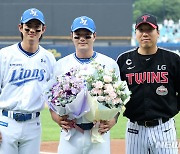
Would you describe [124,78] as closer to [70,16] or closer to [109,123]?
[109,123]

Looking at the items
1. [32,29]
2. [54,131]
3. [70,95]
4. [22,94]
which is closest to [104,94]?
[70,95]

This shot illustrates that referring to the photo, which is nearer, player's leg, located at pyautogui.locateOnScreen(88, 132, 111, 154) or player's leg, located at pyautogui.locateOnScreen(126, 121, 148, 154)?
player's leg, located at pyautogui.locateOnScreen(88, 132, 111, 154)

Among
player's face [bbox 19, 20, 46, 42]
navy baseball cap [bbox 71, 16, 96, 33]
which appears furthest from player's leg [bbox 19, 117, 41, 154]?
navy baseball cap [bbox 71, 16, 96, 33]

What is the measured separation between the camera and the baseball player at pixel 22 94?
4.40 meters

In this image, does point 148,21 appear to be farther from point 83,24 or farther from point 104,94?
point 104,94

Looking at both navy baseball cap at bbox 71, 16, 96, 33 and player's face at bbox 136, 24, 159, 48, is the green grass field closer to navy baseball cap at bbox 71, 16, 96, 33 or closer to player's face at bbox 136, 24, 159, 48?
player's face at bbox 136, 24, 159, 48

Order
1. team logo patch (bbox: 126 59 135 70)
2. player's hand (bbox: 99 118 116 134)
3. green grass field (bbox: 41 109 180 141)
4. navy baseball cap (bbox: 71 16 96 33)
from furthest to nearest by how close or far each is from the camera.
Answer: green grass field (bbox: 41 109 180 141)
team logo patch (bbox: 126 59 135 70)
navy baseball cap (bbox: 71 16 96 33)
player's hand (bbox: 99 118 116 134)

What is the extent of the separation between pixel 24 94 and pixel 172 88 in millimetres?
1319

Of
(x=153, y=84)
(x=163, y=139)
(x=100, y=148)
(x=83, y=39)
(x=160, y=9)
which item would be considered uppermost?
(x=160, y=9)

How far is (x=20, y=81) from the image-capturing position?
4.43 meters

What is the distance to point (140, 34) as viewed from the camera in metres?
4.44

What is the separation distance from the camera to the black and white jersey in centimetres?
440

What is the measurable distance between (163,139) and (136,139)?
0.79 ft

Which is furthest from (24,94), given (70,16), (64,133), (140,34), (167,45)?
(167,45)
